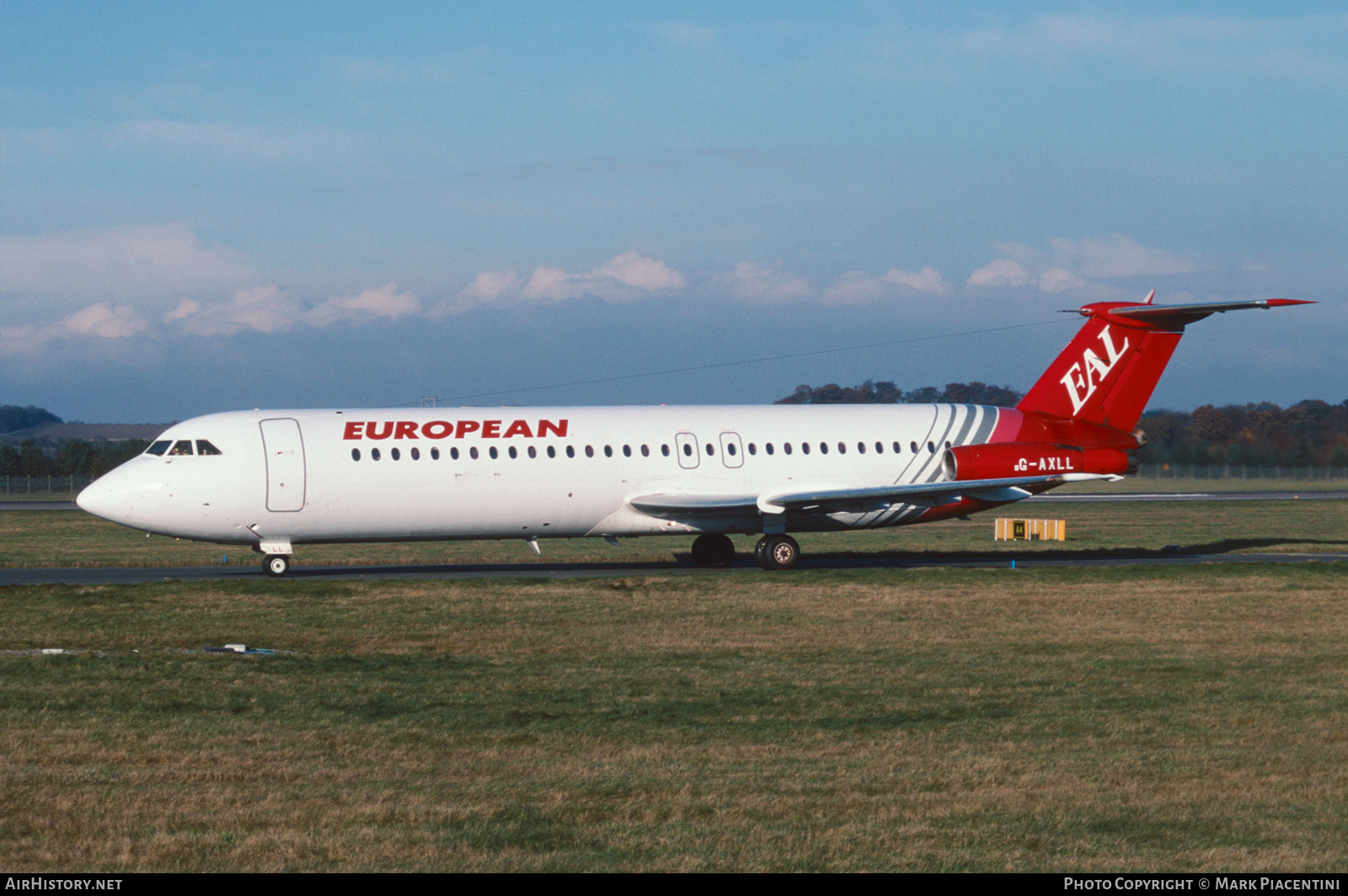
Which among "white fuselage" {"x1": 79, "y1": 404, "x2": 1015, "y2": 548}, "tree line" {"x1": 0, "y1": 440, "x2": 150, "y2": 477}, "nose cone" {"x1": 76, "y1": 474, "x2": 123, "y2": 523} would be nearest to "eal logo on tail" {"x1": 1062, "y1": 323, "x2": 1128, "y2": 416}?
"white fuselage" {"x1": 79, "y1": 404, "x2": 1015, "y2": 548}

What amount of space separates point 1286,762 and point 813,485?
2119 centimetres

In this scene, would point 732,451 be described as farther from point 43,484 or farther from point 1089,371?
point 43,484

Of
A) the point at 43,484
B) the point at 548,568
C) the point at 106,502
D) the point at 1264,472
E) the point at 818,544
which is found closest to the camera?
the point at 106,502

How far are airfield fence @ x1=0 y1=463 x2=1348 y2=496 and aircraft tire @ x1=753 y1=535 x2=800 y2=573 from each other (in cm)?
5357

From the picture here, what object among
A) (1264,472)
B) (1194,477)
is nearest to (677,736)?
(1264,472)

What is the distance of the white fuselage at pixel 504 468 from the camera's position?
29.0 meters

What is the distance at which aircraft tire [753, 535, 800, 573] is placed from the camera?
104 feet

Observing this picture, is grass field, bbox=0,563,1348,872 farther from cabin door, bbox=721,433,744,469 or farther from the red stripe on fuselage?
the red stripe on fuselage

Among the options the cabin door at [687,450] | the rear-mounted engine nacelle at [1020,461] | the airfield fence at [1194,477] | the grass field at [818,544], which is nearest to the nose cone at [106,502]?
the grass field at [818,544]

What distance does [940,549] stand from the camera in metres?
40.8

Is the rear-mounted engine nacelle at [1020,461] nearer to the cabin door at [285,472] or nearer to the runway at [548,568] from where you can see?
the runway at [548,568]

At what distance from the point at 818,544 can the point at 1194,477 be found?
7389 cm

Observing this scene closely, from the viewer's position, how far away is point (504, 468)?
30.5 metres
